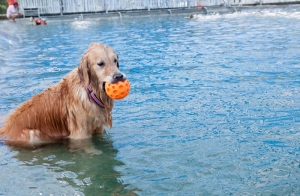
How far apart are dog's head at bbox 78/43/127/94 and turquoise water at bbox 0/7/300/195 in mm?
1064

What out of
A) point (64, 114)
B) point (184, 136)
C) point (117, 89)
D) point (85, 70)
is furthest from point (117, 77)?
point (184, 136)

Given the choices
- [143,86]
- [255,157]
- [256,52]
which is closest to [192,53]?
[256,52]

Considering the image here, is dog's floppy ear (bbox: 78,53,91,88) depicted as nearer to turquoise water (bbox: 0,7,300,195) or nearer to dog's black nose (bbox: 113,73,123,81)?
dog's black nose (bbox: 113,73,123,81)

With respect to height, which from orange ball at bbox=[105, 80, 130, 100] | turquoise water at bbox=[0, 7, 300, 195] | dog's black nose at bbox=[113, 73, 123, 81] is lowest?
turquoise water at bbox=[0, 7, 300, 195]

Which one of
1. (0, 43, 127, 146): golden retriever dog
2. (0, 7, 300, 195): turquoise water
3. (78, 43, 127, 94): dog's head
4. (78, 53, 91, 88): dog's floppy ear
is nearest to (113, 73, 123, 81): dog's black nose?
(78, 43, 127, 94): dog's head

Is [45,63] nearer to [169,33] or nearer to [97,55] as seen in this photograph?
[97,55]

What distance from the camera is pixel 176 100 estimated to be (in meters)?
7.42

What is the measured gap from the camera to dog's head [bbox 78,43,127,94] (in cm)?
507

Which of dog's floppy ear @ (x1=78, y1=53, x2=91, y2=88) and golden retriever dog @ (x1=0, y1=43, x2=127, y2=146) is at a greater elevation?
dog's floppy ear @ (x1=78, y1=53, x2=91, y2=88)

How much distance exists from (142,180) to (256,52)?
862cm

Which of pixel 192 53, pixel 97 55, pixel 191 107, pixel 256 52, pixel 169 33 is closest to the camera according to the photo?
pixel 97 55

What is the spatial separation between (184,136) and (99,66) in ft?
5.70

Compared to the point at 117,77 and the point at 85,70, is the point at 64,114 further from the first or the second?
the point at 117,77

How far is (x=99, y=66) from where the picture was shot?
201 inches
